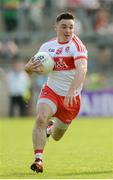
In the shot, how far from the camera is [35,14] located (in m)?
29.1

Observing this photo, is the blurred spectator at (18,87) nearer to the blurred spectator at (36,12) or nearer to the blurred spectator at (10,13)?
the blurred spectator at (10,13)

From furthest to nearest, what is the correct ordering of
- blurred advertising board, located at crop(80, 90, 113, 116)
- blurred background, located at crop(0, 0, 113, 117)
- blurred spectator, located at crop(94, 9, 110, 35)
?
blurred spectator, located at crop(94, 9, 110, 35), blurred background, located at crop(0, 0, 113, 117), blurred advertising board, located at crop(80, 90, 113, 116)

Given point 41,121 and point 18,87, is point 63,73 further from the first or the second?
point 18,87

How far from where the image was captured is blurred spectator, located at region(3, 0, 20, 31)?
2861cm

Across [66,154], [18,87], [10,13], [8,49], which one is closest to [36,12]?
[10,13]

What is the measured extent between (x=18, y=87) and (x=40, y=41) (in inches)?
90.3

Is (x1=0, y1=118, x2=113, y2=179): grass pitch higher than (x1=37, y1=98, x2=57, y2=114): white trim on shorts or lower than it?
lower

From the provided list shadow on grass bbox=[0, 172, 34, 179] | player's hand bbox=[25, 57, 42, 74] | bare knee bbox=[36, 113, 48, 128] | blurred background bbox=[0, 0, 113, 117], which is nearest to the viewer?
shadow on grass bbox=[0, 172, 34, 179]

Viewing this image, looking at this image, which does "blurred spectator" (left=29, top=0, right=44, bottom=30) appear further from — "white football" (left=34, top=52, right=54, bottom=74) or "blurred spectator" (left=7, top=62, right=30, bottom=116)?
"white football" (left=34, top=52, right=54, bottom=74)

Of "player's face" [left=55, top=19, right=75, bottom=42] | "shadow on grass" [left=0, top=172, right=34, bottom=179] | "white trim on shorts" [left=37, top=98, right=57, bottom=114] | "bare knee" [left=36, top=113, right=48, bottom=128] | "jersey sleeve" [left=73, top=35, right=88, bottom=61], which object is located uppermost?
"player's face" [left=55, top=19, right=75, bottom=42]

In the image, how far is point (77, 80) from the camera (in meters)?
10.6

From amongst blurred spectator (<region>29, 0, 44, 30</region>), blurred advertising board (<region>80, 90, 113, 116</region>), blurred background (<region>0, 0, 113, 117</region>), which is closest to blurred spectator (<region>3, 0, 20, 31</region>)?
blurred background (<region>0, 0, 113, 117</region>)

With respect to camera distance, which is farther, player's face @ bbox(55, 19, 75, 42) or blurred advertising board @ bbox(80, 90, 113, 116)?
blurred advertising board @ bbox(80, 90, 113, 116)

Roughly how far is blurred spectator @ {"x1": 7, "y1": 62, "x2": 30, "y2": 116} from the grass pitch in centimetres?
590
